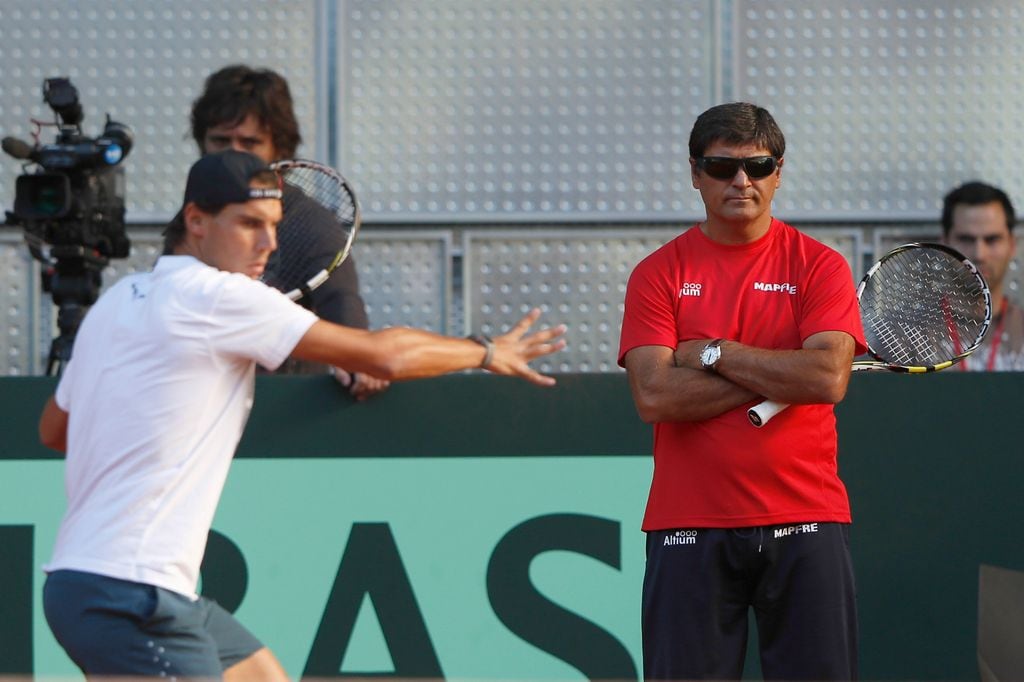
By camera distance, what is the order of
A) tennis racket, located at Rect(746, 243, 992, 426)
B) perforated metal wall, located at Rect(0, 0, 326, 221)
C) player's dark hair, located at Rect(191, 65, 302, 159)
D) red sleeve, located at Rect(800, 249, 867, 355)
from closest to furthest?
1. red sleeve, located at Rect(800, 249, 867, 355)
2. tennis racket, located at Rect(746, 243, 992, 426)
3. player's dark hair, located at Rect(191, 65, 302, 159)
4. perforated metal wall, located at Rect(0, 0, 326, 221)

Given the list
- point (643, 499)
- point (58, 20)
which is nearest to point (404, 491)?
point (643, 499)

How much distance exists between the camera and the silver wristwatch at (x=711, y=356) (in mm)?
Result: 3629

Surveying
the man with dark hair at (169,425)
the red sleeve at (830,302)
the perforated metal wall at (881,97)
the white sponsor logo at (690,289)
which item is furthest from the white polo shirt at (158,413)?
the perforated metal wall at (881,97)

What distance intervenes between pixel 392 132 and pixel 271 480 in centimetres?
222

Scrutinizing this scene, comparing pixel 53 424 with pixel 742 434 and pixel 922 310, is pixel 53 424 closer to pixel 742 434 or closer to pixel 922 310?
pixel 742 434

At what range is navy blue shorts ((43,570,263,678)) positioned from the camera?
113 inches

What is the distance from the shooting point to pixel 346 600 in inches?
174

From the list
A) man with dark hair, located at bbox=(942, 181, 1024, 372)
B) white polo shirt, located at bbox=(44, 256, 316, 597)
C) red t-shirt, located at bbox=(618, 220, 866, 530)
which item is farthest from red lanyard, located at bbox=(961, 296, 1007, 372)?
white polo shirt, located at bbox=(44, 256, 316, 597)

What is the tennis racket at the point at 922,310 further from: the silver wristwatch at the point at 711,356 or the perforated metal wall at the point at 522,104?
the perforated metal wall at the point at 522,104

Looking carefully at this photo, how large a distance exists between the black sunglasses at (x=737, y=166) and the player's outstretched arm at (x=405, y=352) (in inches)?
26.6

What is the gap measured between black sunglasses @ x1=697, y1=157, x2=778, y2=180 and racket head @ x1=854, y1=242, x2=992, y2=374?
2.21 feet

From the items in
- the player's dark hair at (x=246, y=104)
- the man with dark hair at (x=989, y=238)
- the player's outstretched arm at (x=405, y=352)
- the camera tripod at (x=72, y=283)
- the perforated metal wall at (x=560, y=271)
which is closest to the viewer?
the player's outstretched arm at (x=405, y=352)

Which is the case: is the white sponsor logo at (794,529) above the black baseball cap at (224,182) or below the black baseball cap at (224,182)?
below

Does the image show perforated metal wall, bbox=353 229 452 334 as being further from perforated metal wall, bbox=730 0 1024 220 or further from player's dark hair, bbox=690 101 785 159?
player's dark hair, bbox=690 101 785 159
